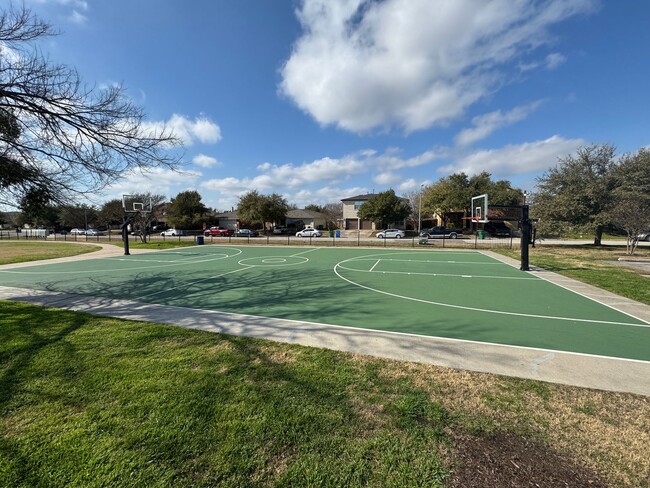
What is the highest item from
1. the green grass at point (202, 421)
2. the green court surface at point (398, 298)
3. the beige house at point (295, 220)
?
the beige house at point (295, 220)

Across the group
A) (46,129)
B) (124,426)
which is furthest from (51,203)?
(124,426)

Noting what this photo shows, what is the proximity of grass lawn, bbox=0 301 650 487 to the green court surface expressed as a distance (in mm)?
2240

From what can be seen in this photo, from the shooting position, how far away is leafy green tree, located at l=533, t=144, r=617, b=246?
23.5 metres

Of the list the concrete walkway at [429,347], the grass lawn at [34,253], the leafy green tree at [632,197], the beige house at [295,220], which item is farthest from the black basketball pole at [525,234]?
the beige house at [295,220]

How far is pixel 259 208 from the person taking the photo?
171 ft

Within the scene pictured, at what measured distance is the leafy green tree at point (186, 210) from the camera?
5800cm

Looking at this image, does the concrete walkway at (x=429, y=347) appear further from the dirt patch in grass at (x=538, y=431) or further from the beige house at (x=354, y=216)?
the beige house at (x=354, y=216)

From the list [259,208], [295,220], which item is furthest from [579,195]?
[295,220]

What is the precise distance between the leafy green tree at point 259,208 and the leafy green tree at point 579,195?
4030cm

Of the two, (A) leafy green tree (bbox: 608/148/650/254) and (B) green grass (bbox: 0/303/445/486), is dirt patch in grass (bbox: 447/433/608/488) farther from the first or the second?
(A) leafy green tree (bbox: 608/148/650/254)

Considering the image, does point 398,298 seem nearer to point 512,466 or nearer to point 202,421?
point 512,466

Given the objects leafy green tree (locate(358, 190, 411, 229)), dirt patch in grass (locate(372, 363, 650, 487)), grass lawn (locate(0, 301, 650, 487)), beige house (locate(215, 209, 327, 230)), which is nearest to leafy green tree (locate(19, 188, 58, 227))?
grass lawn (locate(0, 301, 650, 487))

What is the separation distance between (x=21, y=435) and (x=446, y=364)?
5162 mm

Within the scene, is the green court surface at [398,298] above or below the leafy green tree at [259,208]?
below
